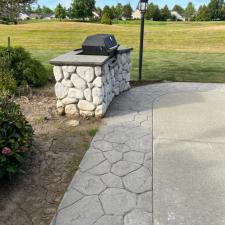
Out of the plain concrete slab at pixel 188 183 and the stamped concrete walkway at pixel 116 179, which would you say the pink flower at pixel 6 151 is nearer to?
the stamped concrete walkway at pixel 116 179

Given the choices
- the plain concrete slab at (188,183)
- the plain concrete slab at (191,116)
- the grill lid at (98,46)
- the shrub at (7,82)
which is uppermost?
the grill lid at (98,46)

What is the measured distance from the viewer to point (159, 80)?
321 inches

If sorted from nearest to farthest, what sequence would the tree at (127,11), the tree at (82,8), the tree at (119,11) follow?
the tree at (82,8), the tree at (119,11), the tree at (127,11)

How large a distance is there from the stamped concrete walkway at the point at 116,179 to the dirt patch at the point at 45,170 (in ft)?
0.46

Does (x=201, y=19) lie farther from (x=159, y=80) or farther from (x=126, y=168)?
(x=126, y=168)

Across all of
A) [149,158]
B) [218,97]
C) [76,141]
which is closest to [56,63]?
[76,141]

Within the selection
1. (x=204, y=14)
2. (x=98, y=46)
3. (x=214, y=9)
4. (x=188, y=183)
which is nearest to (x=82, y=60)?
(x=98, y=46)

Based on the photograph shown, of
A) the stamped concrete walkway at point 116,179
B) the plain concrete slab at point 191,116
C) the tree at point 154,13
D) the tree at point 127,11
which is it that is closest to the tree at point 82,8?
the tree at point 154,13

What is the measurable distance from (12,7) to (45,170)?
200 inches

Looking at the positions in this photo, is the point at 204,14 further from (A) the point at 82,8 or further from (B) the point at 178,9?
(A) the point at 82,8

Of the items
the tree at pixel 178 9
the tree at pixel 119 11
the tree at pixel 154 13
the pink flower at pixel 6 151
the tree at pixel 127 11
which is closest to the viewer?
the pink flower at pixel 6 151

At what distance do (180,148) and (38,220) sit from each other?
219 cm

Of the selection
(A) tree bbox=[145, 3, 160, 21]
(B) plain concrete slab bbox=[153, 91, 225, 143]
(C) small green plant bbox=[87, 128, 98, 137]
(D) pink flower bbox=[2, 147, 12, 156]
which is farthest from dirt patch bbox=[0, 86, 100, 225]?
(A) tree bbox=[145, 3, 160, 21]

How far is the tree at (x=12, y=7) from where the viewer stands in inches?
262
